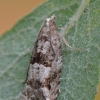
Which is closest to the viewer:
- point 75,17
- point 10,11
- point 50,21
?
point 75,17

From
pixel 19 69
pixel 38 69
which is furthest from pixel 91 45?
pixel 19 69

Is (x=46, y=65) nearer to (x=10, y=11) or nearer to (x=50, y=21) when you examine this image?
(x=50, y=21)

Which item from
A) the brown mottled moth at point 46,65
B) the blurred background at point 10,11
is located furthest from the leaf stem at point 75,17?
the blurred background at point 10,11

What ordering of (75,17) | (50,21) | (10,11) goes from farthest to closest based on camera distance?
(10,11) → (50,21) → (75,17)

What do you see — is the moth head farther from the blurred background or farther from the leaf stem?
the blurred background

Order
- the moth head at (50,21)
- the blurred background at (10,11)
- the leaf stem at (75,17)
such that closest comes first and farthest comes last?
the leaf stem at (75,17), the moth head at (50,21), the blurred background at (10,11)

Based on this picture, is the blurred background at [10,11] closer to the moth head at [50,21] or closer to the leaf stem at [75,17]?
the moth head at [50,21]

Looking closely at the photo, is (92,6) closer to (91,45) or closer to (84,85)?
(91,45)

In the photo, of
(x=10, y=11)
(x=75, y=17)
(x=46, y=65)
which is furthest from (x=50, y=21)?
(x=10, y=11)
